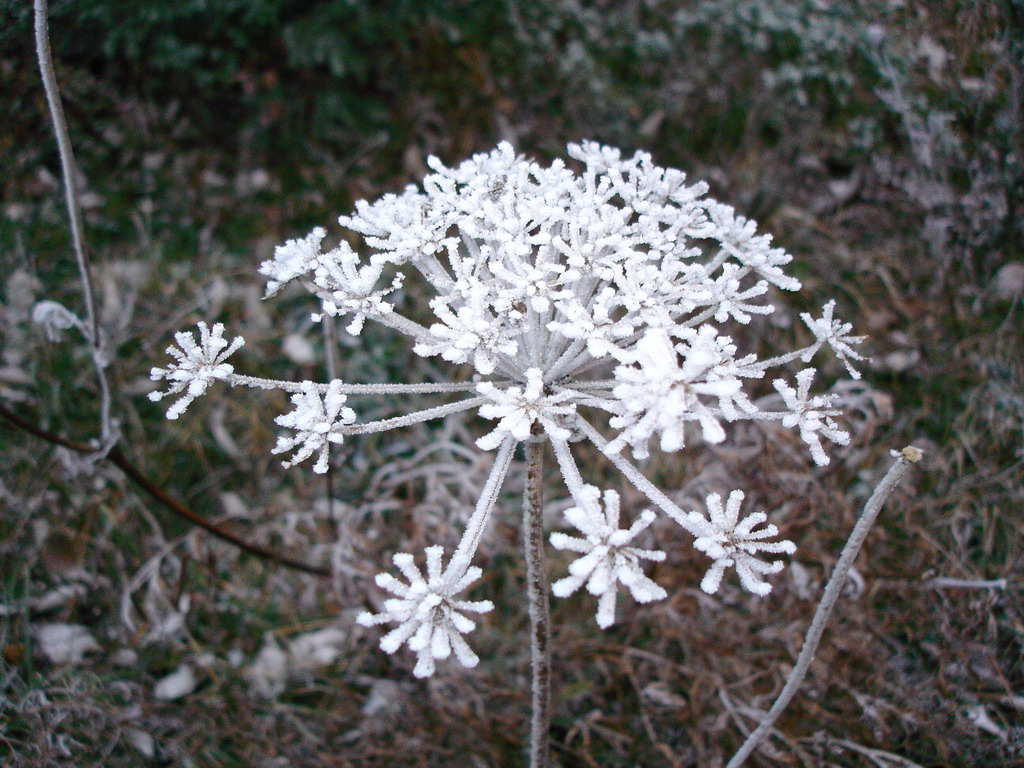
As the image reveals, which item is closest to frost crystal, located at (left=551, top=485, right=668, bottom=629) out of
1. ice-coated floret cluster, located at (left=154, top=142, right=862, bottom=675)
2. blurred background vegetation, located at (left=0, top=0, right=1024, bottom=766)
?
ice-coated floret cluster, located at (left=154, top=142, right=862, bottom=675)

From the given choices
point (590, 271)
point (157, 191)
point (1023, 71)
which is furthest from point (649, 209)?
point (157, 191)

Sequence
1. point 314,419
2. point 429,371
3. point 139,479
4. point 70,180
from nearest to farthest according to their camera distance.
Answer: point 314,419 → point 70,180 → point 139,479 → point 429,371

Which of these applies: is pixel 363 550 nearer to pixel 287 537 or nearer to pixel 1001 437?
pixel 287 537

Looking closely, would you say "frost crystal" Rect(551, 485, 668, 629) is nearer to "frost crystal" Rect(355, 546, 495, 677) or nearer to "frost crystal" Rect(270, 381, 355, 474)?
"frost crystal" Rect(355, 546, 495, 677)

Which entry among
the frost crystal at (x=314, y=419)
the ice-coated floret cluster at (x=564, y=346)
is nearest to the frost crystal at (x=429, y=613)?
the ice-coated floret cluster at (x=564, y=346)

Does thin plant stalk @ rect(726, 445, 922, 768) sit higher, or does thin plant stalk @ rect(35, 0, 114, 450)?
thin plant stalk @ rect(35, 0, 114, 450)

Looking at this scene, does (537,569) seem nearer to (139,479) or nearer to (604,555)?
(604,555)

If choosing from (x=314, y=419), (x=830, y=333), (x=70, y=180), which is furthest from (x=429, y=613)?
(x=70, y=180)
